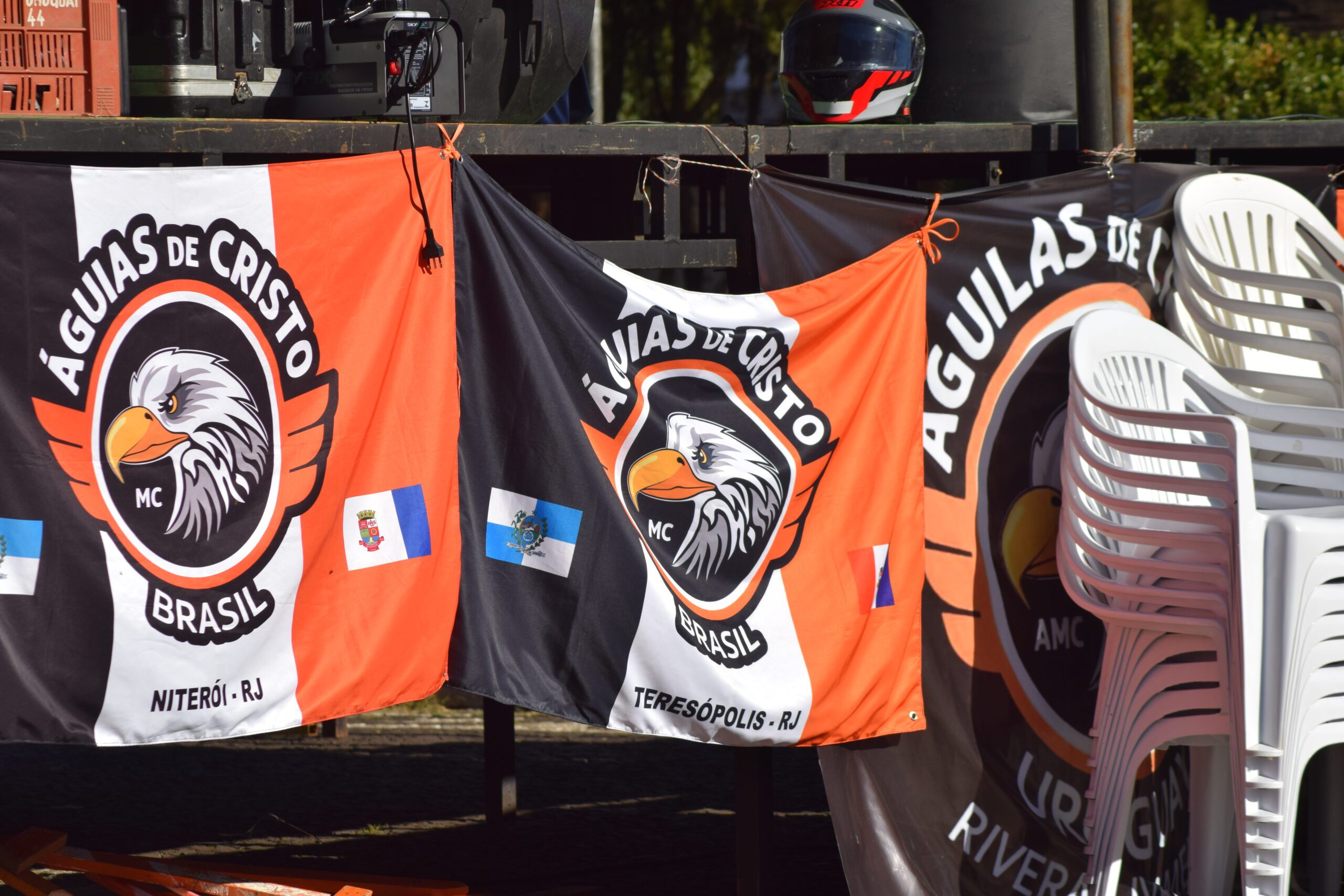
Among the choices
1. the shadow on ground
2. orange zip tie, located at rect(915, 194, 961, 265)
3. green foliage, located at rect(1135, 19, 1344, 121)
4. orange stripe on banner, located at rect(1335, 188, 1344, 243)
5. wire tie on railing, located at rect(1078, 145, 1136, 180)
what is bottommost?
the shadow on ground

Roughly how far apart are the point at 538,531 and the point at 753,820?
1.18 meters

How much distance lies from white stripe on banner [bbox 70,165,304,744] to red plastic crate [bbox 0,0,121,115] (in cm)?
46

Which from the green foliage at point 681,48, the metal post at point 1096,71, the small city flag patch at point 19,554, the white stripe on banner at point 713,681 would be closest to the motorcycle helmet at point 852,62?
the metal post at point 1096,71

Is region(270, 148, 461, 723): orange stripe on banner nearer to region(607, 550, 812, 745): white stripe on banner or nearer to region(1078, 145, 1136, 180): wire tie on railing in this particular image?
region(607, 550, 812, 745): white stripe on banner

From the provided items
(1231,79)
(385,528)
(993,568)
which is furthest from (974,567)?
(1231,79)

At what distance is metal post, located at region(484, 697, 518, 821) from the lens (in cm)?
596

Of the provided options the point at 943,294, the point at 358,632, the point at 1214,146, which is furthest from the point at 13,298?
the point at 1214,146

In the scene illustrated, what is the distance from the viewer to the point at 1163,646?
436 cm

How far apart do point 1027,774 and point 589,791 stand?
8.72ft

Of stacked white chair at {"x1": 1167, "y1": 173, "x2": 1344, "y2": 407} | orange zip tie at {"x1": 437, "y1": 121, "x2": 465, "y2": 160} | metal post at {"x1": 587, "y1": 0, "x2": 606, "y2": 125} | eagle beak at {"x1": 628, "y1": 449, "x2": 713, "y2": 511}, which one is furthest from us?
metal post at {"x1": 587, "y1": 0, "x2": 606, "y2": 125}

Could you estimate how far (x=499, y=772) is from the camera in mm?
6051

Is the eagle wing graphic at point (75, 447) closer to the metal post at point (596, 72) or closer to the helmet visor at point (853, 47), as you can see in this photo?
the helmet visor at point (853, 47)

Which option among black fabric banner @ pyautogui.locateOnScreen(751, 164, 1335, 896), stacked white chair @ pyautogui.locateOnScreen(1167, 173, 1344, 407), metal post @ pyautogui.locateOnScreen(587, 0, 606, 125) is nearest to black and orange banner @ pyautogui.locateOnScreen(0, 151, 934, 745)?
black fabric banner @ pyautogui.locateOnScreen(751, 164, 1335, 896)

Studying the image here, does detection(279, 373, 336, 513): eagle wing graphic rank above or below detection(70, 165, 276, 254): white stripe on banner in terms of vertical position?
below
